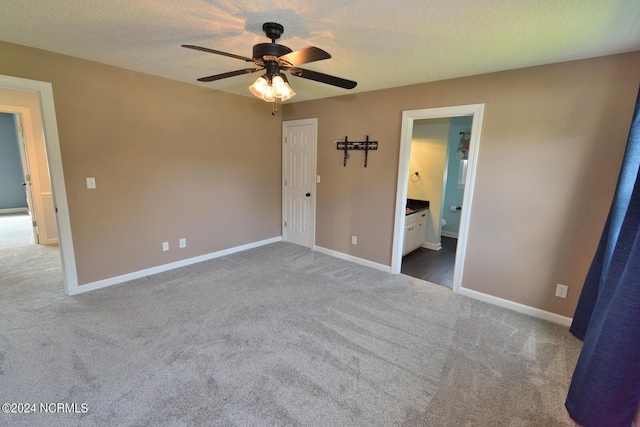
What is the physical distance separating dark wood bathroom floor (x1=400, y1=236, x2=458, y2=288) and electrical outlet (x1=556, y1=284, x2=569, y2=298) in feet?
3.35

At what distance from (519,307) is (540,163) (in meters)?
1.48

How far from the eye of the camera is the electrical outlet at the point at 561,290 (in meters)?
2.60

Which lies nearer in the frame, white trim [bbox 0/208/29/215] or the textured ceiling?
the textured ceiling

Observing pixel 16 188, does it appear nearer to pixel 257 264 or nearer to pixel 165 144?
pixel 165 144

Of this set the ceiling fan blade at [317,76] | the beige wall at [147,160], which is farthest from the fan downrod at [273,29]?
the beige wall at [147,160]

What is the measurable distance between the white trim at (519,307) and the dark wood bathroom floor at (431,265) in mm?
307

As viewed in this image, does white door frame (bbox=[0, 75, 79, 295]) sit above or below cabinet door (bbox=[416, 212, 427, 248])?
above

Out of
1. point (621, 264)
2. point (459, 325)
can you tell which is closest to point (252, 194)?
point (459, 325)

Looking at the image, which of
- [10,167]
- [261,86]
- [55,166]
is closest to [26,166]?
[55,166]

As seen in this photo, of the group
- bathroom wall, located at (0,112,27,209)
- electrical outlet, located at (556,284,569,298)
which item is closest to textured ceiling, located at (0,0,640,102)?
electrical outlet, located at (556,284,569,298)

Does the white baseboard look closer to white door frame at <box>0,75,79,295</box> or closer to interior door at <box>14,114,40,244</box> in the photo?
white door frame at <box>0,75,79,295</box>

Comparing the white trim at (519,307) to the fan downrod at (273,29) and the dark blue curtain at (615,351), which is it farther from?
the fan downrod at (273,29)

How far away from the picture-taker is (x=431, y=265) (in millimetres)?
4113

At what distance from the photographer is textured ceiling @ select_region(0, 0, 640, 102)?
5.48 feet
